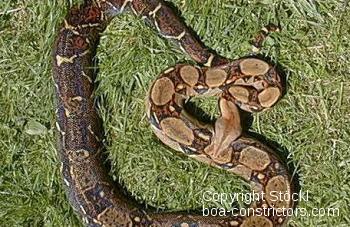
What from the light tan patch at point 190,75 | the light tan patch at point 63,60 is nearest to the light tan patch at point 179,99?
the light tan patch at point 190,75

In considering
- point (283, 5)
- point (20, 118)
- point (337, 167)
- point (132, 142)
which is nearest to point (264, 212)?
point (337, 167)

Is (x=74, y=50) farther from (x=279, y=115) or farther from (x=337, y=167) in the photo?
(x=337, y=167)

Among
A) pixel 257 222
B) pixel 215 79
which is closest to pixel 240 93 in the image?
pixel 215 79

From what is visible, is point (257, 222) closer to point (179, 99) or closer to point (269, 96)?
point (269, 96)

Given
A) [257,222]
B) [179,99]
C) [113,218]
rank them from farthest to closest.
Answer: [179,99]
[113,218]
[257,222]

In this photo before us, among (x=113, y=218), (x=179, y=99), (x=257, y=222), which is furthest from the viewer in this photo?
(x=179, y=99)

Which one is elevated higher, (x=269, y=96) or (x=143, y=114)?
(x=269, y=96)
